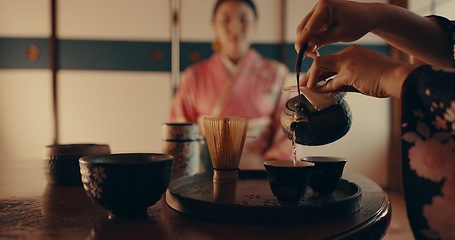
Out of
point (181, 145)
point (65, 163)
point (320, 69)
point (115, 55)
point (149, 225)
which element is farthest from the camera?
point (115, 55)

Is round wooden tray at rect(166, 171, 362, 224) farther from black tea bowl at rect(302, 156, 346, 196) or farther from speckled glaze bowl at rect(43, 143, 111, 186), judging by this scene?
speckled glaze bowl at rect(43, 143, 111, 186)

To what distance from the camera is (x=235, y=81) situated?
11.6 ft

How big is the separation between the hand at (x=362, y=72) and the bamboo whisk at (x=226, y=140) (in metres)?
0.20

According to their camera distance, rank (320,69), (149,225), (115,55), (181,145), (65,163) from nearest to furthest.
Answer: (149,225) < (320,69) < (65,163) < (181,145) < (115,55)

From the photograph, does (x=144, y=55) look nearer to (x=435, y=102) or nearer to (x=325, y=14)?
(x=325, y=14)

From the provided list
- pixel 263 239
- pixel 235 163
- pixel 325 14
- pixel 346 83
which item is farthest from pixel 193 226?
pixel 325 14

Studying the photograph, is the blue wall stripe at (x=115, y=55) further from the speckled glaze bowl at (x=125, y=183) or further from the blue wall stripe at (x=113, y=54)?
the speckled glaze bowl at (x=125, y=183)

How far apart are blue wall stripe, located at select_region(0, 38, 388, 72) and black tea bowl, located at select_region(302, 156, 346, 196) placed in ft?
9.37

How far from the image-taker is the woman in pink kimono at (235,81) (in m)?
3.49

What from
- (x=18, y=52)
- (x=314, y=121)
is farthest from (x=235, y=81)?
(x=314, y=121)

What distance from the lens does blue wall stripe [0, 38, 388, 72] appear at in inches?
137

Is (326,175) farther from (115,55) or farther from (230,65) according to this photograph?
(115,55)

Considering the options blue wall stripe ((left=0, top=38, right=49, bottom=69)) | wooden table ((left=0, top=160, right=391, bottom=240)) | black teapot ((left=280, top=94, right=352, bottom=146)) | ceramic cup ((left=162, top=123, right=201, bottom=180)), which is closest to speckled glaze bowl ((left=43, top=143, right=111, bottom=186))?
wooden table ((left=0, top=160, right=391, bottom=240))

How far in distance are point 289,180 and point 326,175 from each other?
17cm
